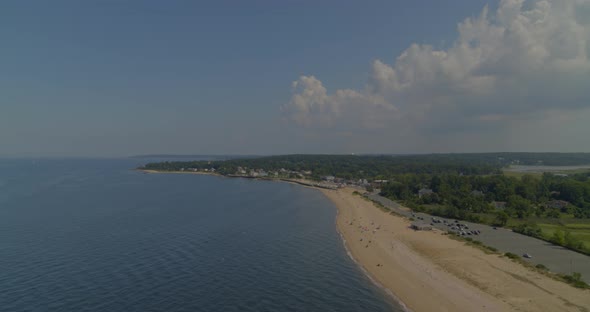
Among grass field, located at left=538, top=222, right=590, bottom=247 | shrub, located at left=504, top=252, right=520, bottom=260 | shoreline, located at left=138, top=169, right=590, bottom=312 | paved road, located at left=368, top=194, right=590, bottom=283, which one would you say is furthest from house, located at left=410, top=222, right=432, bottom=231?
grass field, located at left=538, top=222, right=590, bottom=247

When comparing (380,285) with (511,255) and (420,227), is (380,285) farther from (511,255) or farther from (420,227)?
(420,227)

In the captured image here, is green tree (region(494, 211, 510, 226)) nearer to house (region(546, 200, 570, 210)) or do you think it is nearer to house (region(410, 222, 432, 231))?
house (region(410, 222, 432, 231))

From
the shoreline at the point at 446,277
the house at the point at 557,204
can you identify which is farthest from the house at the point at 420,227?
the house at the point at 557,204

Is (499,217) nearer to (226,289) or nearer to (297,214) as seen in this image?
(297,214)

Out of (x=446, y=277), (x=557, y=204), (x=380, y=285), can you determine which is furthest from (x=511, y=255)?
(x=557, y=204)

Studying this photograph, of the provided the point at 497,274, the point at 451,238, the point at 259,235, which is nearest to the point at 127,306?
the point at 259,235

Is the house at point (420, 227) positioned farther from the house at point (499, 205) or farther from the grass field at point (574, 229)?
the house at point (499, 205)
